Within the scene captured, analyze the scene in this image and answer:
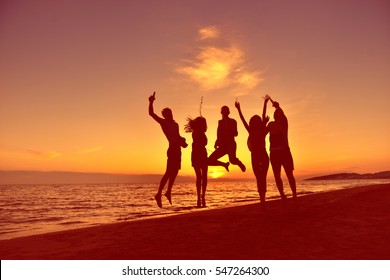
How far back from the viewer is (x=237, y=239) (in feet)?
22.1

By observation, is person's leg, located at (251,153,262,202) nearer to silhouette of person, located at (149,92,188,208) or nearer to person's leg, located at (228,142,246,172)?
person's leg, located at (228,142,246,172)

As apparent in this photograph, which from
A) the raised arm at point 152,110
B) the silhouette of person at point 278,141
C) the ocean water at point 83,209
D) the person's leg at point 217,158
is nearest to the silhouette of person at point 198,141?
the person's leg at point 217,158

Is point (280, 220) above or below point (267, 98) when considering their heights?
below

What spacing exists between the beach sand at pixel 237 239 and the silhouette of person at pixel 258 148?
107 centimetres

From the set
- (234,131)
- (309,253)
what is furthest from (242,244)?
(234,131)

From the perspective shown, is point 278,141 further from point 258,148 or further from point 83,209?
point 83,209

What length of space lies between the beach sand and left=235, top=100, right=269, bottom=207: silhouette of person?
42.1 inches

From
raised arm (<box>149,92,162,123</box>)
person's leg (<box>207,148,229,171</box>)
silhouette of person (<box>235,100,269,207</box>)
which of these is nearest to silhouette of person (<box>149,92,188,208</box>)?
raised arm (<box>149,92,162,123</box>)

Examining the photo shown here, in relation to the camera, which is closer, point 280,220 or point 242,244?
point 242,244

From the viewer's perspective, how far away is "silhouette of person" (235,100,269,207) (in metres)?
9.05

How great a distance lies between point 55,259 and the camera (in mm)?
5969
